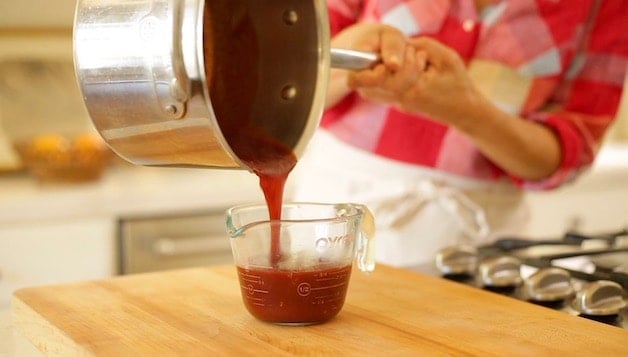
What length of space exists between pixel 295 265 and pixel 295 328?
2.2 inches

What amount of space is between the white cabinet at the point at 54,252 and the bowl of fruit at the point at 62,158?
211mm

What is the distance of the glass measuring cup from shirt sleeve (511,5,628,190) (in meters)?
0.58

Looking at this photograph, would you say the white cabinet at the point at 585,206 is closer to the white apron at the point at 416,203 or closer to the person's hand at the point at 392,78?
the white apron at the point at 416,203

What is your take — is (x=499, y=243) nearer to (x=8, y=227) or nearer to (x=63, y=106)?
(x=8, y=227)

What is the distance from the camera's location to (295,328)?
0.93m

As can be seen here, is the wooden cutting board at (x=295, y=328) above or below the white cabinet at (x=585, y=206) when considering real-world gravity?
above

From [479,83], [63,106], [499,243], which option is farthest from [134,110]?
[63,106]

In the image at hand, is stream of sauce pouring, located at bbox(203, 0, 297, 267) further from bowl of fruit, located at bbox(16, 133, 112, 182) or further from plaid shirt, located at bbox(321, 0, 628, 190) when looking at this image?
bowl of fruit, located at bbox(16, 133, 112, 182)

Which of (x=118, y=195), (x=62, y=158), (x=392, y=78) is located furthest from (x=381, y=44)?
(x=62, y=158)

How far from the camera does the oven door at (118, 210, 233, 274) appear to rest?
1914 millimetres

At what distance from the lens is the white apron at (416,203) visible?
148cm

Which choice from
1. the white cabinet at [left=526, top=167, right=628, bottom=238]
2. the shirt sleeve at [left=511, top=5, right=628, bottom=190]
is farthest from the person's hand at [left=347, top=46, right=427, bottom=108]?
the white cabinet at [left=526, top=167, right=628, bottom=238]

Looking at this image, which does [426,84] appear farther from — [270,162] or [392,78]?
[270,162]

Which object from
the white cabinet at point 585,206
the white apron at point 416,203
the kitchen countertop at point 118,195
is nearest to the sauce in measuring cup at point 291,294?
the white apron at point 416,203
